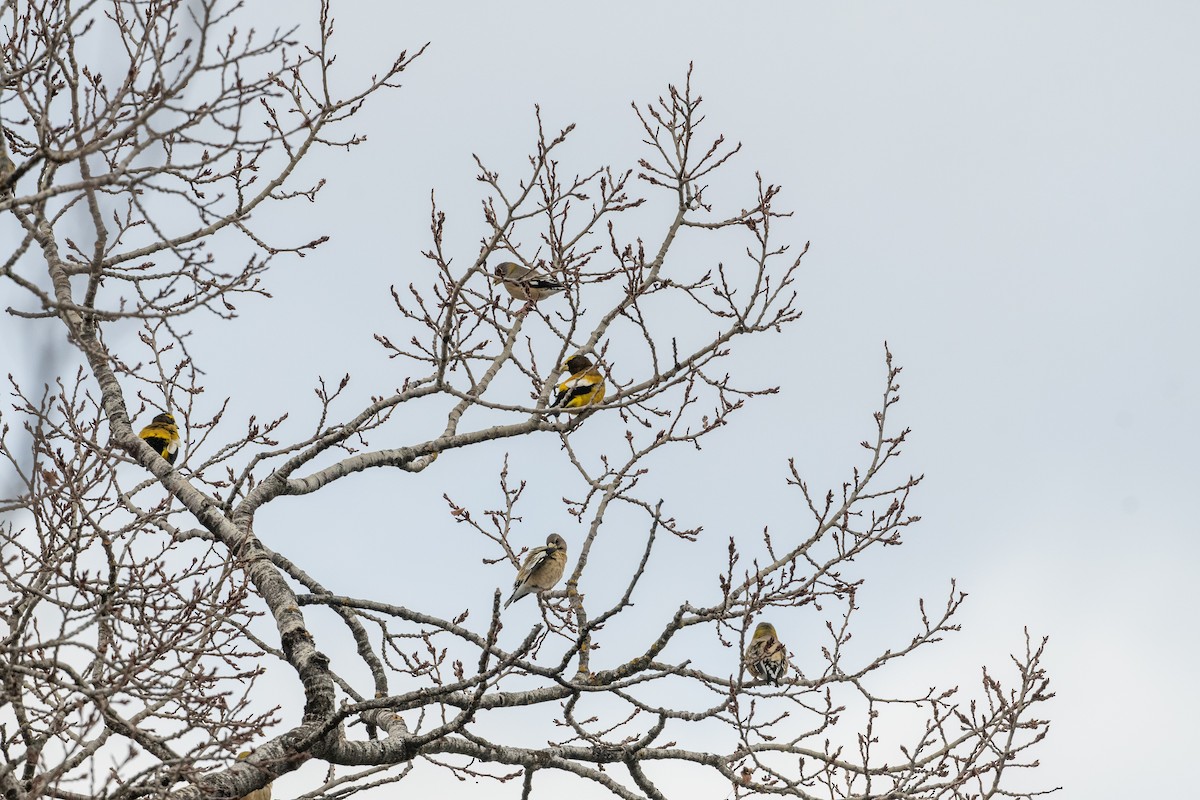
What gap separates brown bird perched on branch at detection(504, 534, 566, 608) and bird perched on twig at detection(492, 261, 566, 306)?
216 cm

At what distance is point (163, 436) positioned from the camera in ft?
40.8

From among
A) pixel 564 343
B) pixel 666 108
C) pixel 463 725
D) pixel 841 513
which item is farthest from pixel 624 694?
pixel 666 108

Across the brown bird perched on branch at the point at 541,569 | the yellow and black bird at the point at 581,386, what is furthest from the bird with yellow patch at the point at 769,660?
the yellow and black bird at the point at 581,386

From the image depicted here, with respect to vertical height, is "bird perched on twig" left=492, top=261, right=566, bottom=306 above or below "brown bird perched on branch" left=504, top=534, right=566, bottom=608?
above

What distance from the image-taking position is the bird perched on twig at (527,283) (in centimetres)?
785

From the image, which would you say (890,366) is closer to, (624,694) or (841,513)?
(841,513)

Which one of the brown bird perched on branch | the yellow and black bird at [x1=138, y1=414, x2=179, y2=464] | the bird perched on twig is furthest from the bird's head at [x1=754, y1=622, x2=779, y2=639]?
the yellow and black bird at [x1=138, y1=414, x2=179, y2=464]

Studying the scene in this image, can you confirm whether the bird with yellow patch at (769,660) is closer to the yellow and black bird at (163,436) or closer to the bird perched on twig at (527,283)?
the bird perched on twig at (527,283)

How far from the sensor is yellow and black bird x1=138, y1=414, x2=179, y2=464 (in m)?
12.4

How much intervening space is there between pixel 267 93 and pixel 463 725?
3.32 metres

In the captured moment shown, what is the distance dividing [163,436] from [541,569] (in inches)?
177

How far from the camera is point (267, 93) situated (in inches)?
198

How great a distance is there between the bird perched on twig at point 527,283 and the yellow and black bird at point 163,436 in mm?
3779

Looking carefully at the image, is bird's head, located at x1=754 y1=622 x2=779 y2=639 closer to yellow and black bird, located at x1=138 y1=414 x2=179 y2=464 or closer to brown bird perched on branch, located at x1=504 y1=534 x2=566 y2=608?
brown bird perched on branch, located at x1=504 y1=534 x2=566 y2=608
